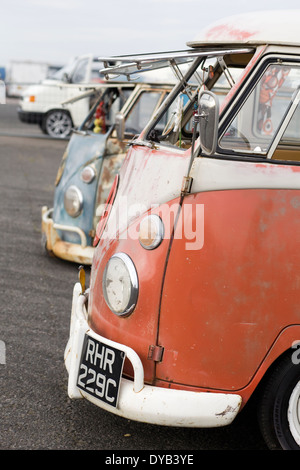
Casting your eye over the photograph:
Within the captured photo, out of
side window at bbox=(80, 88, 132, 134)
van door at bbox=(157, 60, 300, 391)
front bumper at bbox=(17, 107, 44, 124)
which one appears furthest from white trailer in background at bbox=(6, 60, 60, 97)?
van door at bbox=(157, 60, 300, 391)

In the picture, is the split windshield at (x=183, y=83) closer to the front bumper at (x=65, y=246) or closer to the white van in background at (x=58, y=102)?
the front bumper at (x=65, y=246)

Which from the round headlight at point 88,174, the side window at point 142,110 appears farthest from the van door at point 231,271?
the side window at point 142,110

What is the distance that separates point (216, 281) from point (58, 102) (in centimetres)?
1530

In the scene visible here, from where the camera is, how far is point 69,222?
22.3ft

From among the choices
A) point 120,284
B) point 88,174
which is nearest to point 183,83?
point 120,284

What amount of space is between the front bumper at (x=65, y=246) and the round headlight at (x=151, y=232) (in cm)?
326

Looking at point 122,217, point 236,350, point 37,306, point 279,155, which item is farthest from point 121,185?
point 37,306

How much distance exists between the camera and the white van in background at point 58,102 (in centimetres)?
1761

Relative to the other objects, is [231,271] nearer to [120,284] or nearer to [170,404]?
[120,284]

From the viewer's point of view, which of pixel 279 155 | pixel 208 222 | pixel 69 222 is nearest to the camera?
pixel 208 222

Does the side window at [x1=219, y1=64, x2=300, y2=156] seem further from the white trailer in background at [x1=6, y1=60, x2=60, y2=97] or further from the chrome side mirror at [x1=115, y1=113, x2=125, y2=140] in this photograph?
the white trailer in background at [x1=6, y1=60, x2=60, y2=97]

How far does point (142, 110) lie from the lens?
738cm
